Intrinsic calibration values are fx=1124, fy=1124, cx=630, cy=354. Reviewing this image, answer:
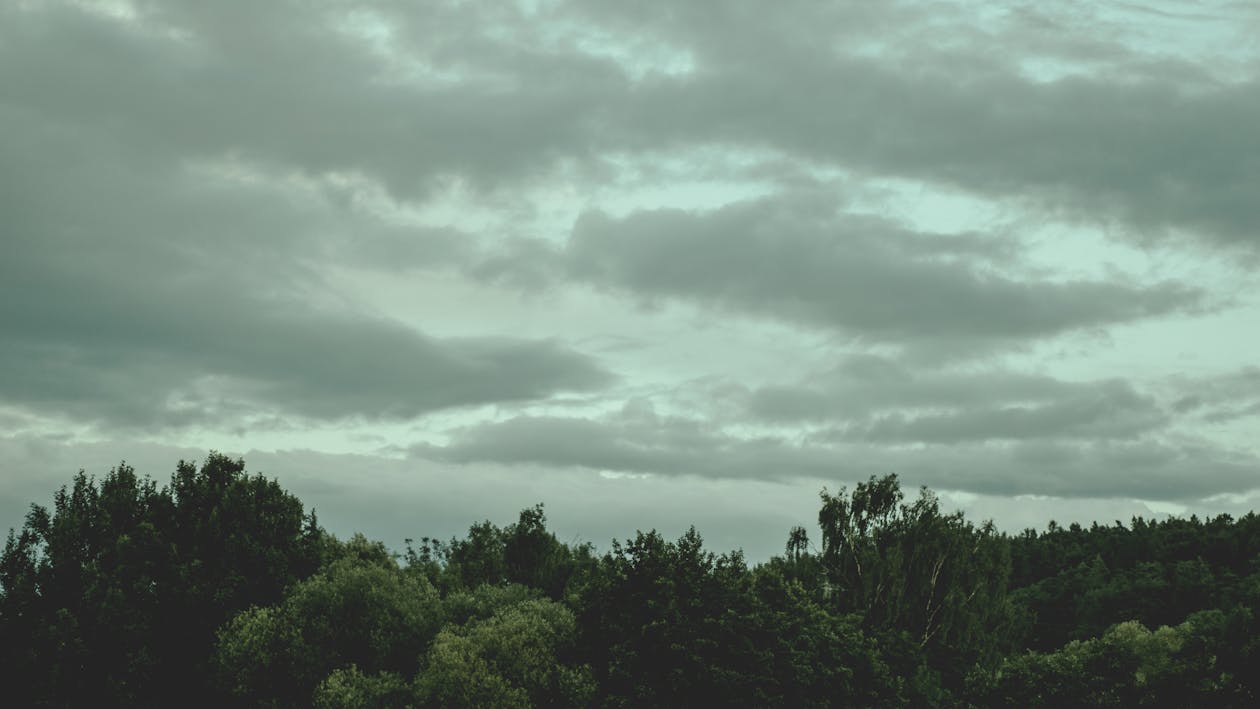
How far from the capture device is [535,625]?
68.2 meters

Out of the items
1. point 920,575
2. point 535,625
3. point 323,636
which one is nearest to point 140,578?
point 323,636

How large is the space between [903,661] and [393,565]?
40.5 metres

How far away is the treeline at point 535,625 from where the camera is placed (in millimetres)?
67000

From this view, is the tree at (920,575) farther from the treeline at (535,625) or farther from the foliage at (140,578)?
the foliage at (140,578)

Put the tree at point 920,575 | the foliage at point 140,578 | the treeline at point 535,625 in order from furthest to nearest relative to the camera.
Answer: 1. the tree at point 920,575
2. the foliage at point 140,578
3. the treeline at point 535,625

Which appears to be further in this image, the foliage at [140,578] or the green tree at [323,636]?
the foliage at [140,578]

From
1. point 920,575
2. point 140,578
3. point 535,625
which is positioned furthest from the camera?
point 920,575

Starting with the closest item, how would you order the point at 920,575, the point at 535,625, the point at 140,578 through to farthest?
the point at 535,625, the point at 140,578, the point at 920,575

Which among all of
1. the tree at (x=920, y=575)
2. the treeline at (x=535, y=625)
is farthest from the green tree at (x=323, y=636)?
the tree at (x=920, y=575)

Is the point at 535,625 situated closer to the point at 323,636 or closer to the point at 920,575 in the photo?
the point at 323,636

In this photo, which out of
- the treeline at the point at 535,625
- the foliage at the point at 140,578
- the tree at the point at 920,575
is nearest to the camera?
the treeline at the point at 535,625

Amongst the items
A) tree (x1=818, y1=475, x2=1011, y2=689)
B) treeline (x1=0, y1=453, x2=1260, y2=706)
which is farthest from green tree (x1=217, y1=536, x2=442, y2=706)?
tree (x1=818, y1=475, x2=1011, y2=689)

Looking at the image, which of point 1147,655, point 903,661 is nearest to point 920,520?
point 903,661

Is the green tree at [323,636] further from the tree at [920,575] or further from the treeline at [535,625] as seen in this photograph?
the tree at [920,575]
